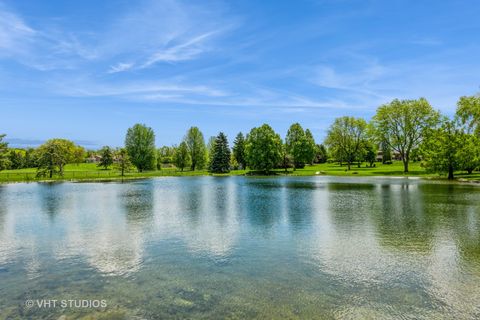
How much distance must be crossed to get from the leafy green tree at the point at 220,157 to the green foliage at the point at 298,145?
1931 centimetres

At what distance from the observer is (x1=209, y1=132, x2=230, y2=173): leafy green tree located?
303 ft

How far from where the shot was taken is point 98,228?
19.6 m

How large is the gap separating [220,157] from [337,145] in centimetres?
3524

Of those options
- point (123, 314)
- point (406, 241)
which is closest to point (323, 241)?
point (406, 241)

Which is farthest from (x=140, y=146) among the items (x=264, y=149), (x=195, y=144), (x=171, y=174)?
(x=264, y=149)

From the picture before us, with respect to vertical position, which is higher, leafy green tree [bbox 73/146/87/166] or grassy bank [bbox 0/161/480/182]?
leafy green tree [bbox 73/146/87/166]

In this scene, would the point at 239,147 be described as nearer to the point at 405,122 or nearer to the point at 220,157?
the point at 220,157

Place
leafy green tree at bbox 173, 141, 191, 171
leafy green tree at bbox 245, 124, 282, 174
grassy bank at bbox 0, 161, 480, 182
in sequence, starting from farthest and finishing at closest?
leafy green tree at bbox 173, 141, 191, 171
leafy green tree at bbox 245, 124, 282, 174
grassy bank at bbox 0, 161, 480, 182

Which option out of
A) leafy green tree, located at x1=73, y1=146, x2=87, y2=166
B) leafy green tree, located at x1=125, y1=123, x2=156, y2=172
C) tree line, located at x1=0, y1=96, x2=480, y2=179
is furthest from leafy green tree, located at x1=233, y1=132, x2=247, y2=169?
leafy green tree, located at x1=73, y1=146, x2=87, y2=166

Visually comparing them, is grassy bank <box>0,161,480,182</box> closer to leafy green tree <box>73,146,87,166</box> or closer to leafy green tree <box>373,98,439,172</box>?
leafy green tree <box>373,98,439,172</box>

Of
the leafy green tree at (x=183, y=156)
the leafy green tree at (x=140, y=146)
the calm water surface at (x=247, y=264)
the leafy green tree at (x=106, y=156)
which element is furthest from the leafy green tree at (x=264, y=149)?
the calm water surface at (x=247, y=264)

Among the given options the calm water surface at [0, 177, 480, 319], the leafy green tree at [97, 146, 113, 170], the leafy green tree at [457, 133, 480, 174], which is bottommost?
the calm water surface at [0, 177, 480, 319]

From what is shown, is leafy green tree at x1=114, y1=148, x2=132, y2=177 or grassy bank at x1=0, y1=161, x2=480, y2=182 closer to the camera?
grassy bank at x1=0, y1=161, x2=480, y2=182

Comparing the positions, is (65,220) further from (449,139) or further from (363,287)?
(449,139)
